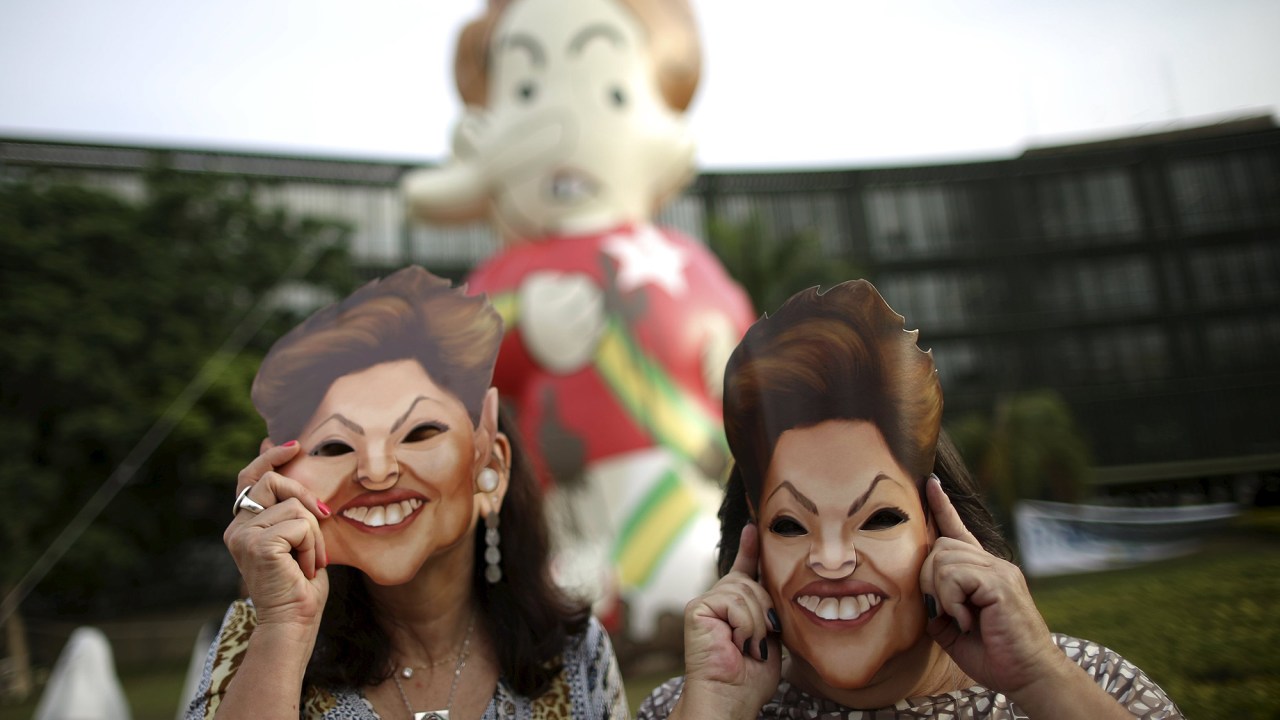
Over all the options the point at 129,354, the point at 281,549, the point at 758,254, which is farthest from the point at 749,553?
the point at 129,354

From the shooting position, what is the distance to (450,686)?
1234 millimetres

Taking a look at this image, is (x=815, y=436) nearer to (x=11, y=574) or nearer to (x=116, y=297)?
(x=11, y=574)

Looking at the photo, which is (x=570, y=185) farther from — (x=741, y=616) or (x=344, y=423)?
(x=741, y=616)

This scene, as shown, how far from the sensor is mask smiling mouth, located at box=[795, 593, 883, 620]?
0.95 meters

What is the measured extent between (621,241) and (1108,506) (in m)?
2.35

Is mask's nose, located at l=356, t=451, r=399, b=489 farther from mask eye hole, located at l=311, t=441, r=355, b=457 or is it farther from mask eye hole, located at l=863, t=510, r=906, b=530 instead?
mask eye hole, located at l=863, t=510, r=906, b=530

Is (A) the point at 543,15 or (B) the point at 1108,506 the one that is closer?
(B) the point at 1108,506

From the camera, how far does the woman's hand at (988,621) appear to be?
88 centimetres

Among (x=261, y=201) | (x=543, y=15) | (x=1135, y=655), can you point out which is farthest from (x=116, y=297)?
(x=1135, y=655)

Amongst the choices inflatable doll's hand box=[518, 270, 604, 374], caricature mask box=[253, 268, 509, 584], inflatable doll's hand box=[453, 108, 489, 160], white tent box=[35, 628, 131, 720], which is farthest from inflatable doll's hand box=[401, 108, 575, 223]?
caricature mask box=[253, 268, 509, 584]

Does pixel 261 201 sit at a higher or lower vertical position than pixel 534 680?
higher

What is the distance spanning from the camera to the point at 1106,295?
2.99 meters

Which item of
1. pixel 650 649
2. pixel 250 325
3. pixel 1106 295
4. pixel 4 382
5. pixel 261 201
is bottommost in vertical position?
pixel 650 649

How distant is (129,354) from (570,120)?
422cm
